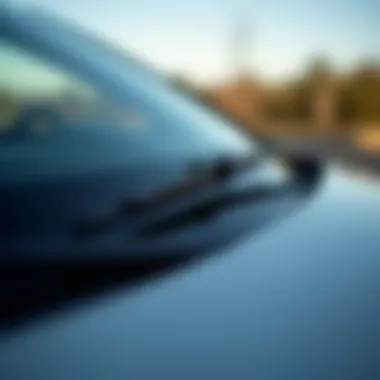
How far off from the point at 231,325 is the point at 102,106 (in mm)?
1040

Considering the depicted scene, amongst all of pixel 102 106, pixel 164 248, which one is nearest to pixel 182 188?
pixel 164 248

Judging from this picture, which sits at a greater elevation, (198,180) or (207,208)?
(198,180)

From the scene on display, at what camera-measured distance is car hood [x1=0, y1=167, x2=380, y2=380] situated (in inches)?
36.0

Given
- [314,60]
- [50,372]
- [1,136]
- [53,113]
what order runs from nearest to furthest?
[50,372] < [1,136] < [53,113] < [314,60]

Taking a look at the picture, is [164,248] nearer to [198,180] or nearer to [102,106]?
[198,180]

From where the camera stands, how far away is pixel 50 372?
90 cm

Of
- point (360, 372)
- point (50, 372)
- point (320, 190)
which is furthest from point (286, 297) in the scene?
point (320, 190)

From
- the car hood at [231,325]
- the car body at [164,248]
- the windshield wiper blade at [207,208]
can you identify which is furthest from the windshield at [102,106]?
the car hood at [231,325]

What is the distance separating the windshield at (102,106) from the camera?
5.65 ft

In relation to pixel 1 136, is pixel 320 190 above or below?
below

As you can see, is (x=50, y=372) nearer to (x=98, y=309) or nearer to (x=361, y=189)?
(x=98, y=309)

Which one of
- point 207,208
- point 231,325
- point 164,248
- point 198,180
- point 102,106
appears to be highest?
point 102,106

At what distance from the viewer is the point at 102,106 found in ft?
6.37

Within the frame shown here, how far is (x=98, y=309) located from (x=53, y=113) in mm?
1050
